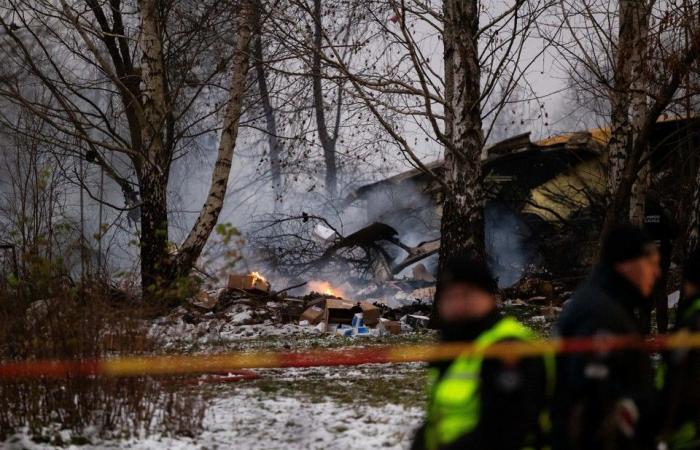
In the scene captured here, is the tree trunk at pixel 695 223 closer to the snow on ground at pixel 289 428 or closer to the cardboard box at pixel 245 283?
the snow on ground at pixel 289 428

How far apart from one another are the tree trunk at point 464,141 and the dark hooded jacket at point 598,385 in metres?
8.07

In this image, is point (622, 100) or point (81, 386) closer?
point (81, 386)

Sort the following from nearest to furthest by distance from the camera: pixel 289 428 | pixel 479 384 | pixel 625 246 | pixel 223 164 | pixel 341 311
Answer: pixel 479 384
pixel 625 246
pixel 289 428
pixel 341 311
pixel 223 164

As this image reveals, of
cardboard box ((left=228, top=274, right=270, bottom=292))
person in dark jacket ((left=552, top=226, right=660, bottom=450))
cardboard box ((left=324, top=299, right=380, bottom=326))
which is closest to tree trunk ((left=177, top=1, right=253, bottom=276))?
cardboard box ((left=228, top=274, right=270, bottom=292))

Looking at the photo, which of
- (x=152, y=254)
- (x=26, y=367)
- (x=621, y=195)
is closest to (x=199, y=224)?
(x=152, y=254)

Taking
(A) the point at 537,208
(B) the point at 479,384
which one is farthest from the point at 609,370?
(A) the point at 537,208

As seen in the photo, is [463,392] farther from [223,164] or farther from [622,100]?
[223,164]

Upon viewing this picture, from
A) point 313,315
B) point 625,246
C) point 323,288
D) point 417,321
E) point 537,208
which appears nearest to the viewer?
point 625,246

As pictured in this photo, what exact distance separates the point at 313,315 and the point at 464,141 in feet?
12.3

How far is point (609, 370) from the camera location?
10.4ft

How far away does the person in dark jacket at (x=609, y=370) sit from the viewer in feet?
10.4

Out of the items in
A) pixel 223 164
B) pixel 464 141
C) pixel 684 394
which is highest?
pixel 223 164

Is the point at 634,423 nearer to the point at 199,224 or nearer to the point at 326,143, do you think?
the point at 199,224

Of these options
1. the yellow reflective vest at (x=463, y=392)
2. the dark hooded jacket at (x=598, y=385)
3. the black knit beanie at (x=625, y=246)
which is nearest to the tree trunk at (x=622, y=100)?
the black knit beanie at (x=625, y=246)
